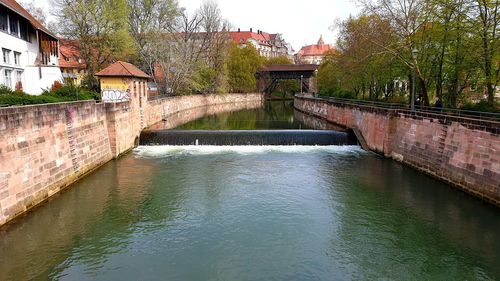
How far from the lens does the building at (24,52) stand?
2588 cm

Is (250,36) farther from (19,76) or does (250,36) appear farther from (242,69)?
(19,76)

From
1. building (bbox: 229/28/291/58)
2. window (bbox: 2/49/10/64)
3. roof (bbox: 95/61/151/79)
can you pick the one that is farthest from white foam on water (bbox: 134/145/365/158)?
building (bbox: 229/28/291/58)

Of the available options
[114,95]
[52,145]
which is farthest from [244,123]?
[52,145]

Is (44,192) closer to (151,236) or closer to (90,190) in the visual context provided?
(90,190)

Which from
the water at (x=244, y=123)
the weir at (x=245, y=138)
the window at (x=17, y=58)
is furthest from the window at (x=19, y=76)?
the water at (x=244, y=123)

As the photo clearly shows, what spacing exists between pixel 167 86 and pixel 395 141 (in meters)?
32.1

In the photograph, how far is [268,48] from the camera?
447 feet

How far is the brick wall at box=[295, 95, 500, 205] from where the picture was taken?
46.8 ft

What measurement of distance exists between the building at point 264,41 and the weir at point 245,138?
311 ft

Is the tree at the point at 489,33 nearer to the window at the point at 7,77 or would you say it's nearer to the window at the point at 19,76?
the window at the point at 7,77

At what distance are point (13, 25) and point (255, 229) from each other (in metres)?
25.8

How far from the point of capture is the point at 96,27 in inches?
1492

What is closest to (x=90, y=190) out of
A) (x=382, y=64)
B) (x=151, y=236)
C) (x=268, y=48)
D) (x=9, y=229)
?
(x=9, y=229)

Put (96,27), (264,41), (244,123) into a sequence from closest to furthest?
(96,27), (244,123), (264,41)
